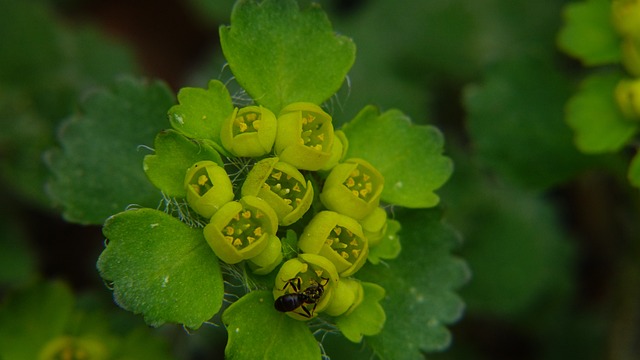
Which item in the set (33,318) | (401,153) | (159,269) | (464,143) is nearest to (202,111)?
(159,269)

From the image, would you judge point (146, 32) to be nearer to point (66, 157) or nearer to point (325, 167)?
point (66, 157)

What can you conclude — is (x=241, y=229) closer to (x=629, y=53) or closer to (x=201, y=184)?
(x=201, y=184)

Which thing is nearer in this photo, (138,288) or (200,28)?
(138,288)

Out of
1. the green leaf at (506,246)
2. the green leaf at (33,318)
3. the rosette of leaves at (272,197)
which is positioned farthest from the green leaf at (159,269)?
the green leaf at (506,246)

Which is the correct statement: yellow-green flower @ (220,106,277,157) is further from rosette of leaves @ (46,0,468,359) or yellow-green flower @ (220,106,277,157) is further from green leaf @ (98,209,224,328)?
green leaf @ (98,209,224,328)

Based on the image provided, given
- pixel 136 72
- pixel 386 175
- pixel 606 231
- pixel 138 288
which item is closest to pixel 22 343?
pixel 138 288

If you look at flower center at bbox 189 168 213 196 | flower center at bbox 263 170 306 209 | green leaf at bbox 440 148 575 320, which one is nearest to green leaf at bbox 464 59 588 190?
green leaf at bbox 440 148 575 320

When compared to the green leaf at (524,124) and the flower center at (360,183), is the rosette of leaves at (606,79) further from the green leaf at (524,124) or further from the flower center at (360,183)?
the flower center at (360,183)
